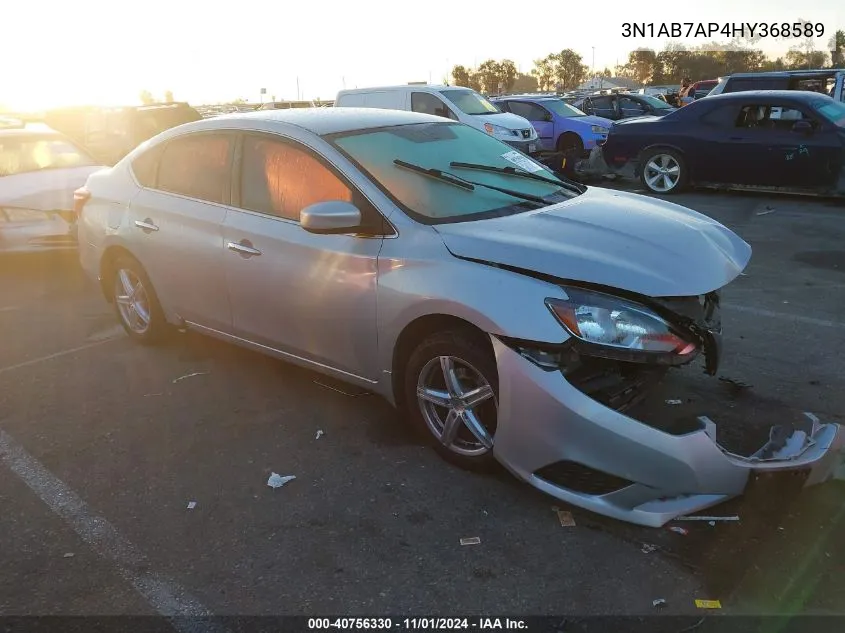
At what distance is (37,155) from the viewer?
8492 mm

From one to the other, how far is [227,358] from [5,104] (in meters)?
21.4

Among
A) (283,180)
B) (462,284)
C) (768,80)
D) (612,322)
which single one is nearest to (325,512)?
(462,284)

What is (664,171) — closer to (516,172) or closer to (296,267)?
(516,172)

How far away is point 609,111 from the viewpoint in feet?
68.4

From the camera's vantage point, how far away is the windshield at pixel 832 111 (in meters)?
9.95

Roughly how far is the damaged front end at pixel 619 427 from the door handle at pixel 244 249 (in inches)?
66.8

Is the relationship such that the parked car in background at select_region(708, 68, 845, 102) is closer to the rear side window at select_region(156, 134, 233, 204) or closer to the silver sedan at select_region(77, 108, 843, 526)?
the silver sedan at select_region(77, 108, 843, 526)

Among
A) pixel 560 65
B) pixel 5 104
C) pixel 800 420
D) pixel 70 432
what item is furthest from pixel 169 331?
pixel 560 65

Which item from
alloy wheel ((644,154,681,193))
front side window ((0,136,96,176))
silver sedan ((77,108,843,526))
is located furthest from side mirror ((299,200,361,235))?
alloy wheel ((644,154,681,193))

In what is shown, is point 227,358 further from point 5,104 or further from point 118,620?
point 5,104

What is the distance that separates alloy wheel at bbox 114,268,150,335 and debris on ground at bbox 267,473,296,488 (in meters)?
2.18

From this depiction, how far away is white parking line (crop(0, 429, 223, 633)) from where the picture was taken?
2.65 meters

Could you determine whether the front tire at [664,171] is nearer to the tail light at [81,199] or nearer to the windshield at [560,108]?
the windshield at [560,108]

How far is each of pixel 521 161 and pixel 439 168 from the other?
2.69 feet
